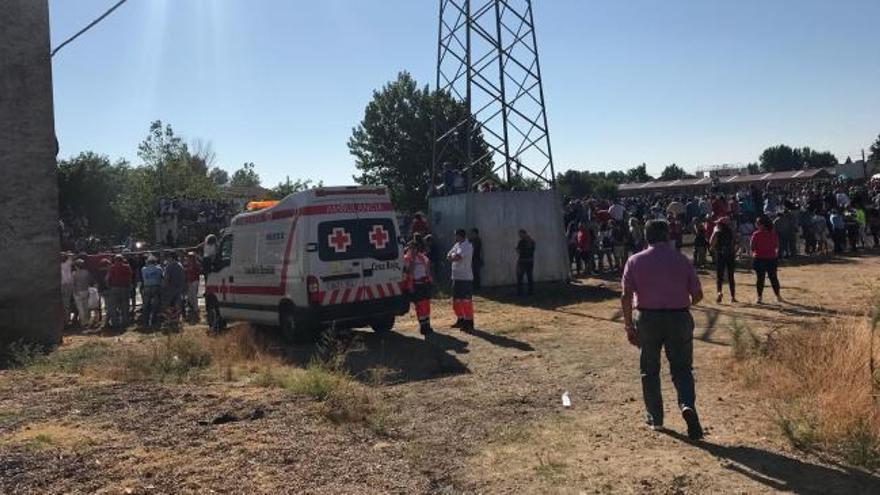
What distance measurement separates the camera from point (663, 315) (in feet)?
19.9

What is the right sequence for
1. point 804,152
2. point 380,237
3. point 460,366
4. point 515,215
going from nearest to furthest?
point 460,366 < point 380,237 < point 515,215 < point 804,152

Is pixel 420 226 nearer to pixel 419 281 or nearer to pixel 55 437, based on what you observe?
pixel 419 281

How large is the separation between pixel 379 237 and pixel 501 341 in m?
2.53

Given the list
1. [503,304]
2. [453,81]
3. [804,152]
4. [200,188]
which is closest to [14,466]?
[503,304]

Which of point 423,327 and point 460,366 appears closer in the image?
point 460,366

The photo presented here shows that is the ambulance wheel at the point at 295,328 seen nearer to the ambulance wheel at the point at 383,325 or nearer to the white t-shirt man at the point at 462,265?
the ambulance wheel at the point at 383,325

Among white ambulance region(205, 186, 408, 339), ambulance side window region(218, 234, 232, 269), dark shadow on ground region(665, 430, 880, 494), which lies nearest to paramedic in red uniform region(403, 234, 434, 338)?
white ambulance region(205, 186, 408, 339)

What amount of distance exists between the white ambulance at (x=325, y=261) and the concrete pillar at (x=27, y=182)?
3.29m

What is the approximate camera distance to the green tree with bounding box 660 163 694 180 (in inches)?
5073

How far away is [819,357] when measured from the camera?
7246 millimetres

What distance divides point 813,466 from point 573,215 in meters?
17.4

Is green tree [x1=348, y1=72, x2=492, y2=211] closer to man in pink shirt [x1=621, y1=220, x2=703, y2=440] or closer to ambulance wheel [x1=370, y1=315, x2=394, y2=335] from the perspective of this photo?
ambulance wheel [x1=370, y1=315, x2=394, y2=335]

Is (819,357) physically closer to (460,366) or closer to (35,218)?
(460,366)

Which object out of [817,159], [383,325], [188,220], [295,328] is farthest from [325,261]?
[817,159]
